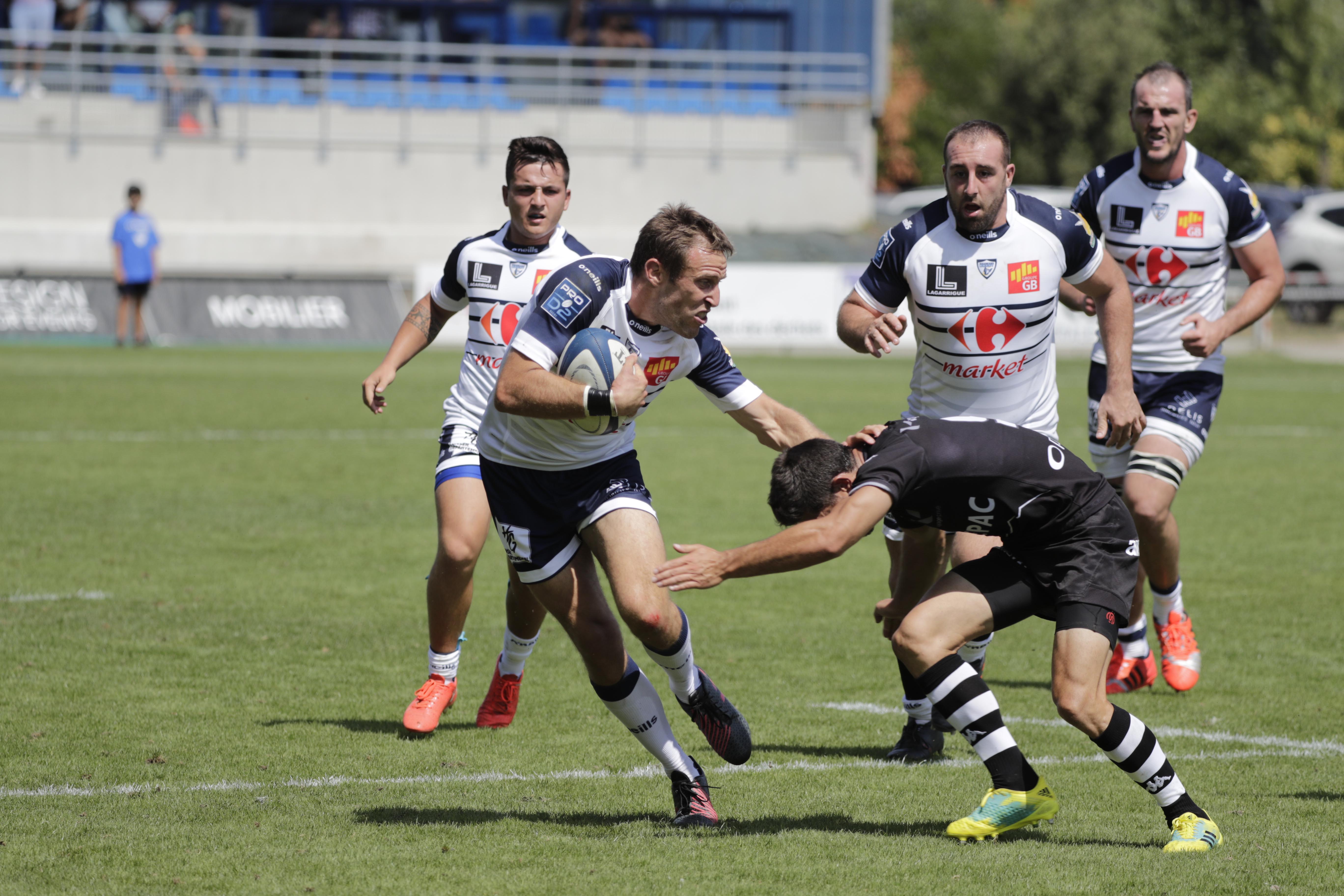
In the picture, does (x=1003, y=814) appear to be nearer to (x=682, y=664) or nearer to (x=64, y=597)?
(x=682, y=664)

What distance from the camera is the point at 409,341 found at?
7.04m

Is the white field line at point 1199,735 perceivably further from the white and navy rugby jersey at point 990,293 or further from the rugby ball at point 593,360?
the rugby ball at point 593,360

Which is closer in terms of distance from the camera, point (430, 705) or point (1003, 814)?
point (1003, 814)

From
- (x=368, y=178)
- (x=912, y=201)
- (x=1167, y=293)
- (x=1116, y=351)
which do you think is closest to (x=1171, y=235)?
(x=1167, y=293)

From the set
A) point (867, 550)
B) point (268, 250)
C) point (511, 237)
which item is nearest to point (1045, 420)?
point (511, 237)

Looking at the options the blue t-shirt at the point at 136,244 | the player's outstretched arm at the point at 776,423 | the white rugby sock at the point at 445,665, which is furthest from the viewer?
the blue t-shirt at the point at 136,244

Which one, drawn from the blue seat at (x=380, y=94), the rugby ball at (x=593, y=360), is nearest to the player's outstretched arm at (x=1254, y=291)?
the rugby ball at (x=593, y=360)

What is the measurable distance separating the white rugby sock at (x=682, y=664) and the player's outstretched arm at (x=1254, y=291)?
3.07m

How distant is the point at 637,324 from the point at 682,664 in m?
1.16

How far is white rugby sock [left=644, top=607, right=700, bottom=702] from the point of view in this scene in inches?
214

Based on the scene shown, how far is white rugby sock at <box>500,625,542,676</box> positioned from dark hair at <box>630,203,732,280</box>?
215 cm

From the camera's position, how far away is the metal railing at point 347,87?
118 feet

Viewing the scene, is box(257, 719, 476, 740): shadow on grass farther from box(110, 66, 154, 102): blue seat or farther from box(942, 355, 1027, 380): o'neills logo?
box(110, 66, 154, 102): blue seat

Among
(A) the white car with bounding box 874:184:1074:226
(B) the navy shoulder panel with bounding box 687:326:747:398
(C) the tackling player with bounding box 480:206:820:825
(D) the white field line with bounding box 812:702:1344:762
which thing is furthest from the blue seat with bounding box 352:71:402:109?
(C) the tackling player with bounding box 480:206:820:825
